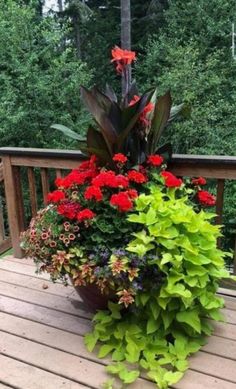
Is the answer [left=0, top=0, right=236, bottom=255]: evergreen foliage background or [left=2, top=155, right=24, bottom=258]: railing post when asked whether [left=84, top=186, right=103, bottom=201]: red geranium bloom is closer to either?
[left=2, top=155, right=24, bottom=258]: railing post

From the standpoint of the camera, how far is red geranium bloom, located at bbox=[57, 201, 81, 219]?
1.85m

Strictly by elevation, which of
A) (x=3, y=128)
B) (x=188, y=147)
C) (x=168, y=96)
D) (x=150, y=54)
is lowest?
(x=188, y=147)

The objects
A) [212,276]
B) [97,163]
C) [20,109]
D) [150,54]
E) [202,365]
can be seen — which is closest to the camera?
[202,365]

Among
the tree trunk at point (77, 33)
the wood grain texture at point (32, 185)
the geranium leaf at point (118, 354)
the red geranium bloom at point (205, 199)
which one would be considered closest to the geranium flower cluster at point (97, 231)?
the red geranium bloom at point (205, 199)

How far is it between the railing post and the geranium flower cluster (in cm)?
83

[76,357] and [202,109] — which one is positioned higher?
[202,109]

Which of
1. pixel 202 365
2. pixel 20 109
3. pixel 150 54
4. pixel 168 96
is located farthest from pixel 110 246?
pixel 150 54

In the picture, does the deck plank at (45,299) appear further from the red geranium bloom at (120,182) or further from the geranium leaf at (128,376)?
the red geranium bloom at (120,182)

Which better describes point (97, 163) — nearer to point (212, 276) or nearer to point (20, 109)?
point (212, 276)

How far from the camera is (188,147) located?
8.91 meters

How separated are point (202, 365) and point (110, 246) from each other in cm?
70

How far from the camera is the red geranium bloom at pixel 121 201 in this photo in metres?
1.77

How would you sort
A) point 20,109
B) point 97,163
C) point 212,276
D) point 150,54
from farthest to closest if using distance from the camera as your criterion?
1. point 150,54
2. point 20,109
3. point 97,163
4. point 212,276

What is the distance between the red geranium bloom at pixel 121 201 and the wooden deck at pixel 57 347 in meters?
0.74
